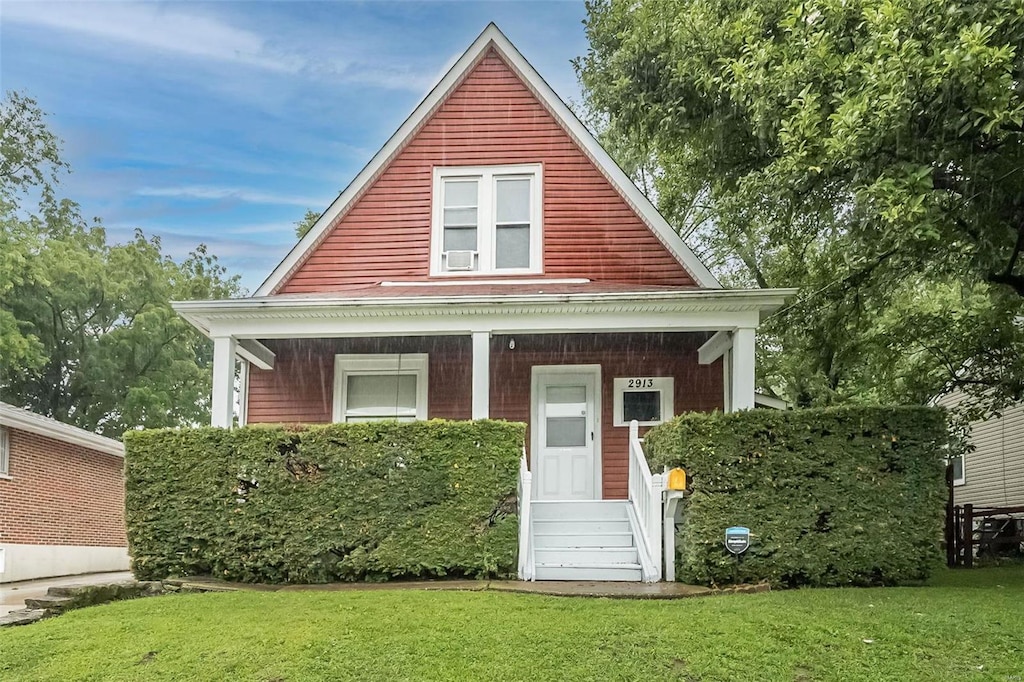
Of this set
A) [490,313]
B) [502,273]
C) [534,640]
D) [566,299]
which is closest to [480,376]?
[490,313]

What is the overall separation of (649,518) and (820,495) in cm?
182

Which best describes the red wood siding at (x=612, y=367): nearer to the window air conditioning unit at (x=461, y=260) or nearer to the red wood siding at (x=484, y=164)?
the red wood siding at (x=484, y=164)

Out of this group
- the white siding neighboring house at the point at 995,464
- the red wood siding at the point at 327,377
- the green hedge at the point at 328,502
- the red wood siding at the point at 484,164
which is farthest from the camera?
the white siding neighboring house at the point at 995,464

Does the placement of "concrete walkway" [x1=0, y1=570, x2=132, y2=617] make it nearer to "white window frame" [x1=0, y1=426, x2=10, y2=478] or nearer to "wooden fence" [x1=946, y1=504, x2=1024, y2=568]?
"white window frame" [x1=0, y1=426, x2=10, y2=478]

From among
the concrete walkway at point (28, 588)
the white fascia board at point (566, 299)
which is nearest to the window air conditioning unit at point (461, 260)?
the white fascia board at point (566, 299)

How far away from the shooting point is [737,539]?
28.5ft

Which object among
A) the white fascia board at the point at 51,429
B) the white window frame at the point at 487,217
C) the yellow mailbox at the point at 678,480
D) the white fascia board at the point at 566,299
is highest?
the white window frame at the point at 487,217

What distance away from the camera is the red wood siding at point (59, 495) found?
15.5m

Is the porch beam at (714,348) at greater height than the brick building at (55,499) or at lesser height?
greater

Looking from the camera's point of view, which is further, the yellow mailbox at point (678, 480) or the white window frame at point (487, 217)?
the white window frame at point (487, 217)

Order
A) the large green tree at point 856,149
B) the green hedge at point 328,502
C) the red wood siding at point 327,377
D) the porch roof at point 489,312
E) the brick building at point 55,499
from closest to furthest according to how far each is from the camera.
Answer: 1. the large green tree at point 856,149
2. the green hedge at point 328,502
3. the porch roof at point 489,312
4. the red wood siding at point 327,377
5. the brick building at point 55,499

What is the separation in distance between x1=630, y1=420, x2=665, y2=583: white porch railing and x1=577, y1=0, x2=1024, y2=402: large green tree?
3363 millimetres

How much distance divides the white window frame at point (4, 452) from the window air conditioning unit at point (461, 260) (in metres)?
8.58

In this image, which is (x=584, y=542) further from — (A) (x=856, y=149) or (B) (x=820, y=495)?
(A) (x=856, y=149)
